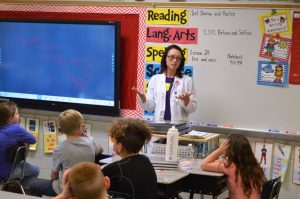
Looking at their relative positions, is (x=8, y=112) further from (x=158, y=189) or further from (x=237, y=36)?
(x=237, y=36)

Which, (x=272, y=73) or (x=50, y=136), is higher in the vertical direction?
(x=272, y=73)

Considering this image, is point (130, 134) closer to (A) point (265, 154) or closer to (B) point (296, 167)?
(A) point (265, 154)

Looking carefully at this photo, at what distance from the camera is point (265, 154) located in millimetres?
4867

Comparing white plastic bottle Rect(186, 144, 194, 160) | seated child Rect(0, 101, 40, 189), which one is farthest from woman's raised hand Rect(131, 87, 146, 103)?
seated child Rect(0, 101, 40, 189)

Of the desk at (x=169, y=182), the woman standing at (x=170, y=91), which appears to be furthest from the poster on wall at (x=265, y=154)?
the desk at (x=169, y=182)

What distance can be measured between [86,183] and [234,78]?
299 centimetres

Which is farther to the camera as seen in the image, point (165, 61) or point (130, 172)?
point (165, 61)

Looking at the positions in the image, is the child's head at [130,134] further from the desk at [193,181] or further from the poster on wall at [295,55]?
the poster on wall at [295,55]

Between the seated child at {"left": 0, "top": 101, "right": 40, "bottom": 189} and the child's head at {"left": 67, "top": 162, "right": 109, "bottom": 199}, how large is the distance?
6.89ft

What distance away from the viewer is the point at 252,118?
Answer: 489 cm

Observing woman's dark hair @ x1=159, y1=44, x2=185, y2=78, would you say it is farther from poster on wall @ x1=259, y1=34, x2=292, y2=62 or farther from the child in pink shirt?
the child in pink shirt

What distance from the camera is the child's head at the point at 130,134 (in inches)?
122

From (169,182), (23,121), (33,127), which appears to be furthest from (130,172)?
(23,121)

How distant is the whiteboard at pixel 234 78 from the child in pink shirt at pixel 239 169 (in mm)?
1300
